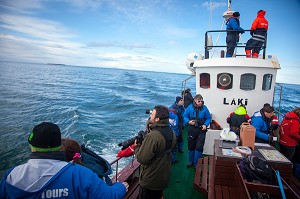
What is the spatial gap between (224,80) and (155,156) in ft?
15.8

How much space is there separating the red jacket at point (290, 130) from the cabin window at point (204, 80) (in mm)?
2910

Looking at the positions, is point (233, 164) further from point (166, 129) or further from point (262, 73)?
point (262, 73)

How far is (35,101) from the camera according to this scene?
19.7 meters

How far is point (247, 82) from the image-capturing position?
6.23m

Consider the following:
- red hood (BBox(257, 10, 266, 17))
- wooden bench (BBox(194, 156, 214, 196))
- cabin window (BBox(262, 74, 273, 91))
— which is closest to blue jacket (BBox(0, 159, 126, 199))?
wooden bench (BBox(194, 156, 214, 196))

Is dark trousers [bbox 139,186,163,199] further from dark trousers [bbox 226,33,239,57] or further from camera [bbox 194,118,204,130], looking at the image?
dark trousers [bbox 226,33,239,57]

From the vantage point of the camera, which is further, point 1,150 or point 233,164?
point 1,150

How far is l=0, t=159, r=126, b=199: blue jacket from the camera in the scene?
4.22 feet

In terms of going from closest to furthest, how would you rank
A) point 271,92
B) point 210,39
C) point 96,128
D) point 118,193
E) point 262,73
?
point 118,193 → point 262,73 → point 271,92 → point 210,39 → point 96,128

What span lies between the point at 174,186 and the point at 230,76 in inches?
156

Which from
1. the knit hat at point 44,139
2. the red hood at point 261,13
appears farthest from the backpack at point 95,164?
the red hood at point 261,13

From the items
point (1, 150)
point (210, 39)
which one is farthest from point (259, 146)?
point (1, 150)

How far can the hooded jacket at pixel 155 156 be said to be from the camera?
2334 millimetres

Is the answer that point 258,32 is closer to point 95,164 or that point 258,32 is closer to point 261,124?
point 261,124
